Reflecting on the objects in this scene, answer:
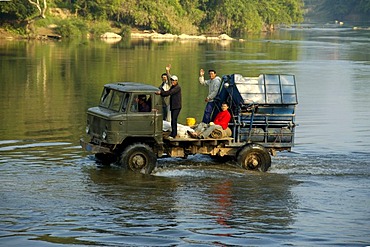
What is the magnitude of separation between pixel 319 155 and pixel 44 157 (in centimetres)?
738

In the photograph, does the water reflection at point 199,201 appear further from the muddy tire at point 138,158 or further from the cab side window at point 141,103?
the cab side window at point 141,103

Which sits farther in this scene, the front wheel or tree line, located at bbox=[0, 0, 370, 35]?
tree line, located at bbox=[0, 0, 370, 35]

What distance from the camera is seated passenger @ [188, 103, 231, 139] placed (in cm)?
1995

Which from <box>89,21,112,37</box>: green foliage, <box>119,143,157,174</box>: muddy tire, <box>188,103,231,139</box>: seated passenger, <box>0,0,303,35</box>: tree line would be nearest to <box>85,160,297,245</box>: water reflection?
<box>119,143,157,174</box>: muddy tire

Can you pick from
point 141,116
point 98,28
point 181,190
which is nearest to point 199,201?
point 181,190

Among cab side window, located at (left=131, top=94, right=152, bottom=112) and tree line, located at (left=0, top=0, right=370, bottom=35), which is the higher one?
tree line, located at (left=0, top=0, right=370, bottom=35)

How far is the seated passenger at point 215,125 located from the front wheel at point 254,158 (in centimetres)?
77

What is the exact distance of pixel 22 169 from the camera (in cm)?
1991

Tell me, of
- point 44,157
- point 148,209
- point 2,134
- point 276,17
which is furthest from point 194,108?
point 276,17

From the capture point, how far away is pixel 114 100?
19.8 metres

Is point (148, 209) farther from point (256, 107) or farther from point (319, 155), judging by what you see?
point (319, 155)

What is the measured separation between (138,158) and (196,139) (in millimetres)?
1437

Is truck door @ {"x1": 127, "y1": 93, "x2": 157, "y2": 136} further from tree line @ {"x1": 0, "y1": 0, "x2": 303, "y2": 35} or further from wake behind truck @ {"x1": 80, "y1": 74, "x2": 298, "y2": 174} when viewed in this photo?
tree line @ {"x1": 0, "y1": 0, "x2": 303, "y2": 35}

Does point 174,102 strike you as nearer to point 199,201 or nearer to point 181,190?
point 181,190
